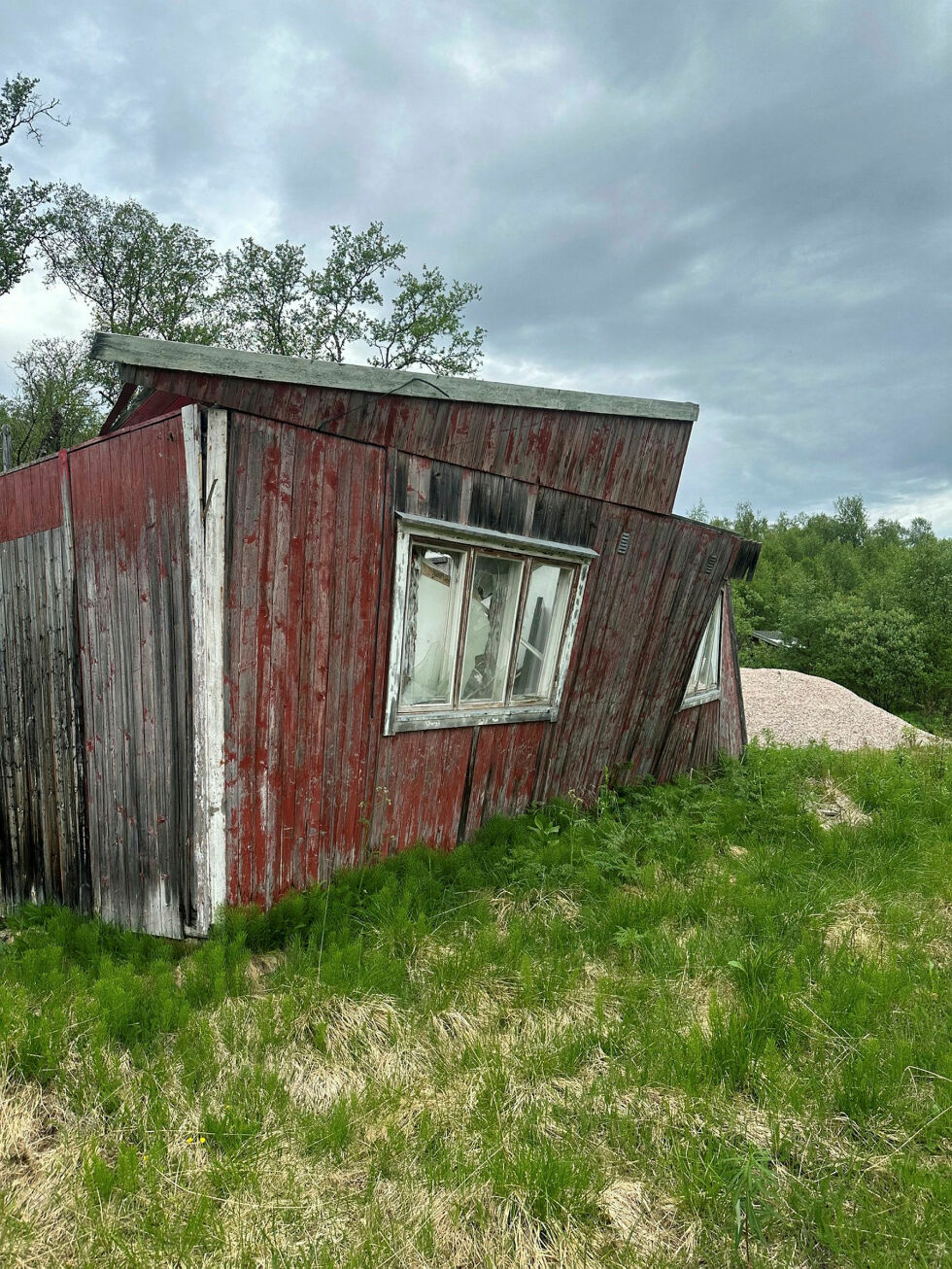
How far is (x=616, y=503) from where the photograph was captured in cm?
580

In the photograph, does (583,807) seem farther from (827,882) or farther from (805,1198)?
(805,1198)

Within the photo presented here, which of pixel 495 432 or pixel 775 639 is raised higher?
pixel 495 432

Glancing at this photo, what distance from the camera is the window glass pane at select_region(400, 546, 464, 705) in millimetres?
4598

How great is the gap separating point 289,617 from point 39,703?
2110 mm

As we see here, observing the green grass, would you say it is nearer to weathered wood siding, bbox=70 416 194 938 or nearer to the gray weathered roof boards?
weathered wood siding, bbox=70 416 194 938

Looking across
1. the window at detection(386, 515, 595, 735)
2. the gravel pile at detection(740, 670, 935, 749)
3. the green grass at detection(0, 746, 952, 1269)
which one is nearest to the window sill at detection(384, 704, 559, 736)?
the window at detection(386, 515, 595, 735)

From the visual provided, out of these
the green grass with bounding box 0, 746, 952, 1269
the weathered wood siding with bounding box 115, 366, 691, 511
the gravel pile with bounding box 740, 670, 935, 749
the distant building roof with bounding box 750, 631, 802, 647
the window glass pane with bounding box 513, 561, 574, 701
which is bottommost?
the distant building roof with bounding box 750, 631, 802, 647

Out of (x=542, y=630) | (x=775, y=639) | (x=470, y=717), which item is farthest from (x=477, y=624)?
(x=775, y=639)

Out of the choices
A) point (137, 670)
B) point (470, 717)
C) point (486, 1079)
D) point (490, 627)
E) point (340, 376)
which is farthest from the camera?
point (490, 627)

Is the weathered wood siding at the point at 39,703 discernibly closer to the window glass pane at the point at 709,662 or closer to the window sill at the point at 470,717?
the window sill at the point at 470,717

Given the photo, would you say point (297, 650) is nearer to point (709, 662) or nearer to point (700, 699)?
point (700, 699)

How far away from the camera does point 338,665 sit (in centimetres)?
419

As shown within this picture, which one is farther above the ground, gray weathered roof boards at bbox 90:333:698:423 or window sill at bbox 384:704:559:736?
gray weathered roof boards at bbox 90:333:698:423

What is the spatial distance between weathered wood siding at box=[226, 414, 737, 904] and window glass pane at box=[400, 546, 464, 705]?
0.24 metres
